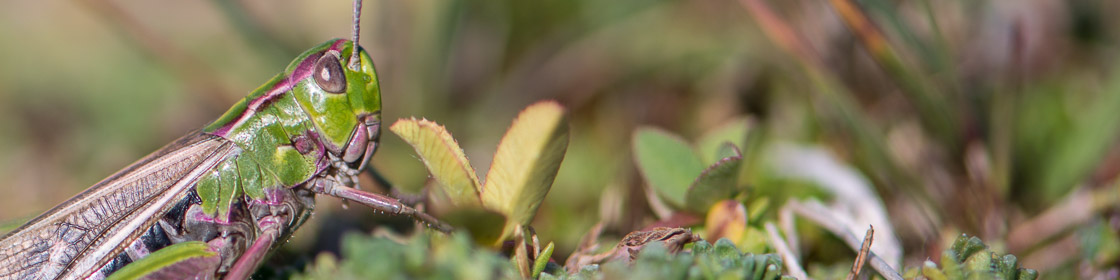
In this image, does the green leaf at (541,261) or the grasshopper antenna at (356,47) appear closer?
the green leaf at (541,261)

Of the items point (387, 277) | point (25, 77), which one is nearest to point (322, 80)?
point (387, 277)

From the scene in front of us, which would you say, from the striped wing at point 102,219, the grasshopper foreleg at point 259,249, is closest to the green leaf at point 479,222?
the grasshopper foreleg at point 259,249

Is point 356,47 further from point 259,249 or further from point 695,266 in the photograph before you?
point 695,266

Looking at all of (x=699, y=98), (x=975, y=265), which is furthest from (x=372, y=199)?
(x=699, y=98)

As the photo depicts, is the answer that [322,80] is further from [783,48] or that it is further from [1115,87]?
[1115,87]

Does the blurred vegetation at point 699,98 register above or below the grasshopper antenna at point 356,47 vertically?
above

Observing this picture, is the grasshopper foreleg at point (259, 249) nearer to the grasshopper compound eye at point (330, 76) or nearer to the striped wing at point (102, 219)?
the striped wing at point (102, 219)
